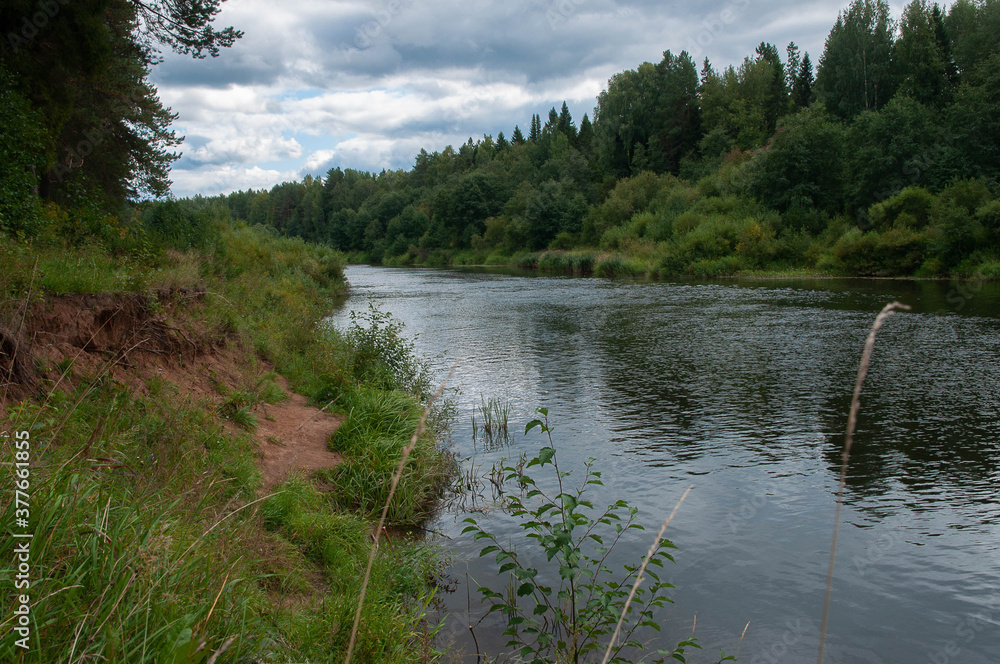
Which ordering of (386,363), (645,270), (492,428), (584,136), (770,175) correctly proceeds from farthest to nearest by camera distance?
(584,136) → (770,175) → (645,270) → (386,363) → (492,428)

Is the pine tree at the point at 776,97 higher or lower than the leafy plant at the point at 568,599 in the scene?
higher

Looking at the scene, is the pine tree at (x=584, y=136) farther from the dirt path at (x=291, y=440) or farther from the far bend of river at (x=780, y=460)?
the dirt path at (x=291, y=440)

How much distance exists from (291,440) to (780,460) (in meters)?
7.10

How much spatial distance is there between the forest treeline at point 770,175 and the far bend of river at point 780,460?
1469cm

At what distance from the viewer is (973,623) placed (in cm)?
581

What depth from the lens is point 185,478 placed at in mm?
5207

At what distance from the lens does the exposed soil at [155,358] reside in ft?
19.4

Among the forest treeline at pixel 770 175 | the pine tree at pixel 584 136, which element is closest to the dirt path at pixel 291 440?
the forest treeline at pixel 770 175

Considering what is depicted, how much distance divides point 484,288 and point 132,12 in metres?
28.0

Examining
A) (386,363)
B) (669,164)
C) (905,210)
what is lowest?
(386,363)

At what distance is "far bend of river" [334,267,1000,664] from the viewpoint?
232 inches

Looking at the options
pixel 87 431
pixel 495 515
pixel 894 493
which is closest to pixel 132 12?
pixel 87 431

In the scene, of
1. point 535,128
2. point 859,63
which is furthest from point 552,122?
point 859,63

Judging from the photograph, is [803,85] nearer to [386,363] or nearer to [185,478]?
[386,363]
